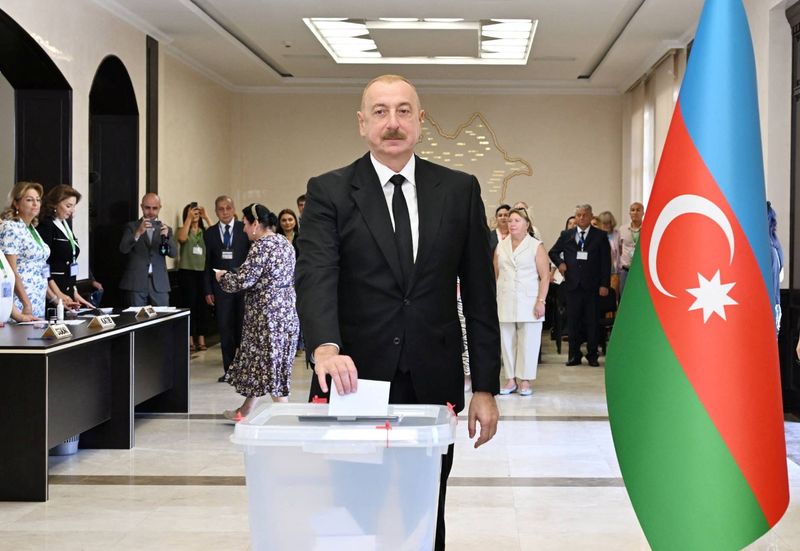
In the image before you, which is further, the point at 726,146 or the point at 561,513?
the point at 561,513

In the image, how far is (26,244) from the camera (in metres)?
6.98

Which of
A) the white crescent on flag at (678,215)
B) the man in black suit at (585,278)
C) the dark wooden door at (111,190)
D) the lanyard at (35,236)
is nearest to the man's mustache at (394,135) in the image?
the white crescent on flag at (678,215)

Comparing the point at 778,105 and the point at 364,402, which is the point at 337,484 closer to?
the point at 364,402

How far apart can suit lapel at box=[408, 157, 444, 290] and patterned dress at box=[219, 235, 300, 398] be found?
421 centimetres

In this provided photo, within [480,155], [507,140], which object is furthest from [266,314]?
[507,140]

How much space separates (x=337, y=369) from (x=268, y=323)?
479 cm

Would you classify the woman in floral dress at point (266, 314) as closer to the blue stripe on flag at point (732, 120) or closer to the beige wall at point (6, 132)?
the blue stripe on flag at point (732, 120)

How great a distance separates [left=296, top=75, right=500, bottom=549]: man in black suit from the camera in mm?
2459

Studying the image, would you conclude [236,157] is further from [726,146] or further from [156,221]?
[726,146]

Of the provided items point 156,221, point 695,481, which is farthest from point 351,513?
point 156,221

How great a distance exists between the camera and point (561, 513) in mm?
4820

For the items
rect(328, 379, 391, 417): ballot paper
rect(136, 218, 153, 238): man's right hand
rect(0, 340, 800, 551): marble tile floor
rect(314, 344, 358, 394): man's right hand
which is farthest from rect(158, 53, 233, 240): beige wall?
rect(328, 379, 391, 417): ballot paper

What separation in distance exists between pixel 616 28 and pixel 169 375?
21.9ft

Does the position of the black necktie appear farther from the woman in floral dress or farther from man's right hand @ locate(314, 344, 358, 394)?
the woman in floral dress
